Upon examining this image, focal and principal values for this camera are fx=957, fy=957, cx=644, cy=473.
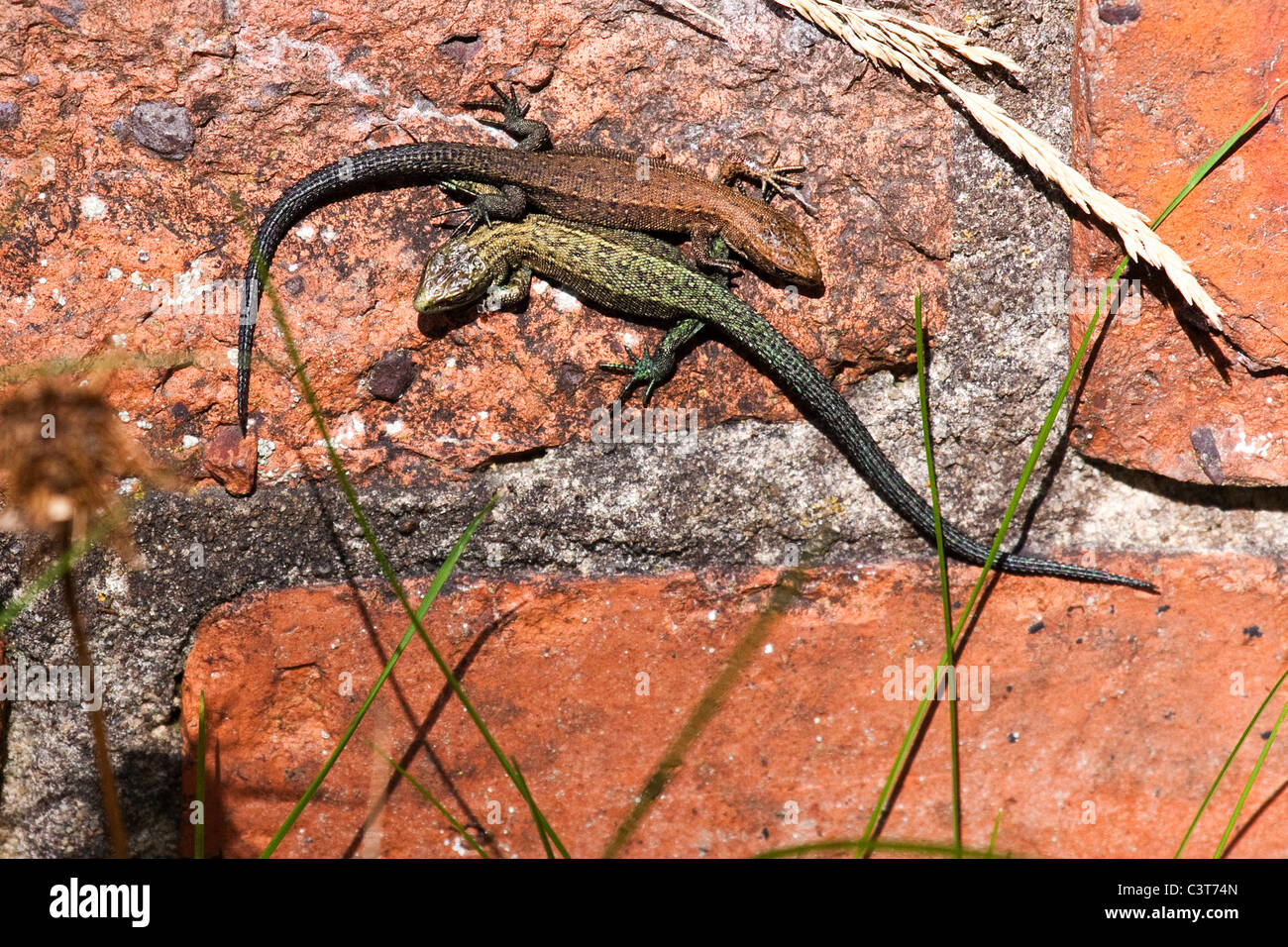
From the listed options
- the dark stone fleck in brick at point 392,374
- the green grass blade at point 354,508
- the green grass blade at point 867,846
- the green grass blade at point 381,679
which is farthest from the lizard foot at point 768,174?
the green grass blade at point 867,846

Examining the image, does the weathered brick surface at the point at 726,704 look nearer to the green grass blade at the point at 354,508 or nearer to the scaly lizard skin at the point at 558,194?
the green grass blade at the point at 354,508

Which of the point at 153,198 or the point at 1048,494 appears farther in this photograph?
the point at 1048,494

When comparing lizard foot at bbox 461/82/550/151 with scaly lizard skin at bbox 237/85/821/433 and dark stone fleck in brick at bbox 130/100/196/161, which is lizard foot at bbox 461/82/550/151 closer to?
scaly lizard skin at bbox 237/85/821/433

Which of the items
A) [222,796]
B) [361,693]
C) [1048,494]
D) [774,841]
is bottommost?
[774,841]

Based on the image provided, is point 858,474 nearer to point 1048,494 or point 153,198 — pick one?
point 1048,494

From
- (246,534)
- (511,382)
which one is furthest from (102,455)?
(511,382)

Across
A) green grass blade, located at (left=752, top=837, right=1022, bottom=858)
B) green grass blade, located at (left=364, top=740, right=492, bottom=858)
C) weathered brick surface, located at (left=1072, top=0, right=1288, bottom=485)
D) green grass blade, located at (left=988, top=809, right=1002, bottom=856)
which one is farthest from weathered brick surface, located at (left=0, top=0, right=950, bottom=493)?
green grass blade, located at (left=988, top=809, right=1002, bottom=856)
